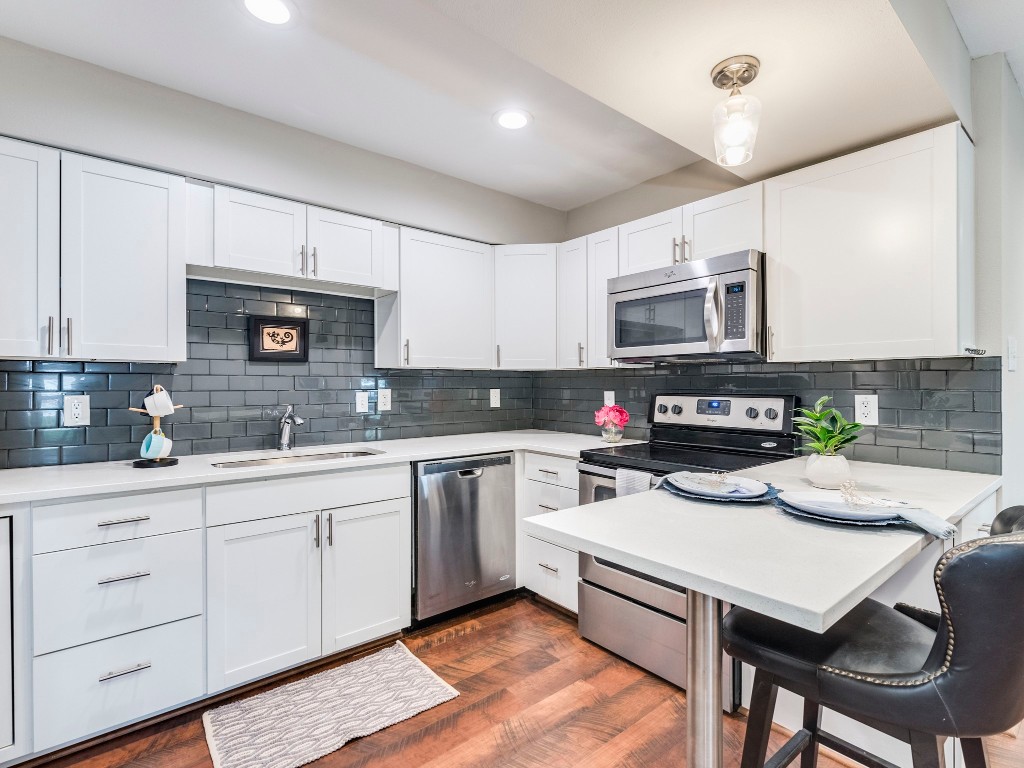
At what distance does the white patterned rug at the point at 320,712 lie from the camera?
1736 millimetres

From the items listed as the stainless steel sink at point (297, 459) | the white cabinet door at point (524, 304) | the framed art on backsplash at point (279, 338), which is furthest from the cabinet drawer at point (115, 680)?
the white cabinet door at point (524, 304)

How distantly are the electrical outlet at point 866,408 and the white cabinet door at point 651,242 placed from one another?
3.31 feet

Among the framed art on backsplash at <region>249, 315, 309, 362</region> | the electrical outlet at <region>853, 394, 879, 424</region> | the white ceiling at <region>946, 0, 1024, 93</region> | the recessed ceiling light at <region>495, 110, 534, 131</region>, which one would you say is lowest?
the electrical outlet at <region>853, 394, 879, 424</region>

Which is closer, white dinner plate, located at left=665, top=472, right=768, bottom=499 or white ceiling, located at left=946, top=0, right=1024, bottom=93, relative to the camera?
white dinner plate, located at left=665, top=472, right=768, bottom=499

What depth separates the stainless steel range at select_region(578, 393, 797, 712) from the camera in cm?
208

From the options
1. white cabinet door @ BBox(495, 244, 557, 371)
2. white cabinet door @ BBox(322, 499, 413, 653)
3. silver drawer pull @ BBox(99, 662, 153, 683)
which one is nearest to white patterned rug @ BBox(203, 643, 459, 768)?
white cabinet door @ BBox(322, 499, 413, 653)

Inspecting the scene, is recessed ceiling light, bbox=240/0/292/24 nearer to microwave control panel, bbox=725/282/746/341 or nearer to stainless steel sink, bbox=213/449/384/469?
stainless steel sink, bbox=213/449/384/469

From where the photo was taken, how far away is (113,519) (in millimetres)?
1783

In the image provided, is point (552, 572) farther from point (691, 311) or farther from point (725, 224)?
point (725, 224)

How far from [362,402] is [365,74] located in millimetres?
1656

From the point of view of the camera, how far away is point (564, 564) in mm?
2680

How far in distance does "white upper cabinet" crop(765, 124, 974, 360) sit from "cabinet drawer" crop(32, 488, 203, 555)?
2427 millimetres

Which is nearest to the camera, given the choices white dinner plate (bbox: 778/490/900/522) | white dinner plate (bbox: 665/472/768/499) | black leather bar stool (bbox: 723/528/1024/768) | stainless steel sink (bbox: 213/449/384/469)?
black leather bar stool (bbox: 723/528/1024/768)

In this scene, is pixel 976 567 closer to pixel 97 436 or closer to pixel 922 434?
pixel 922 434
